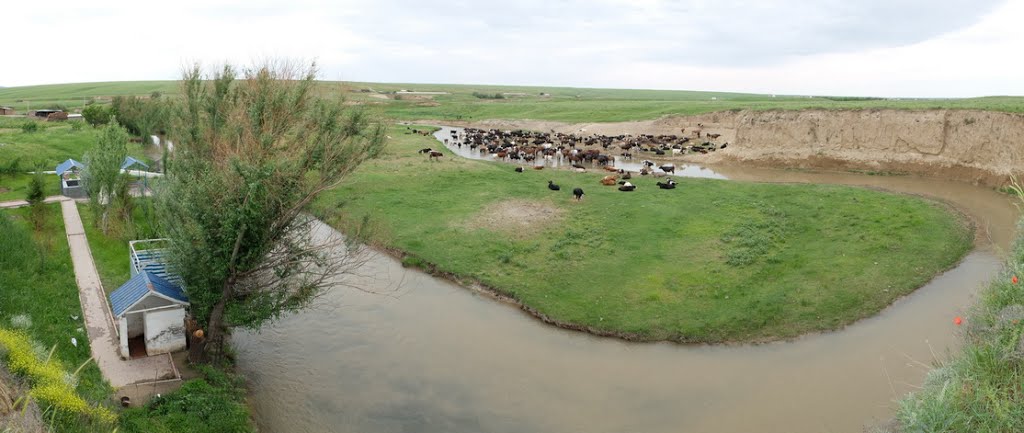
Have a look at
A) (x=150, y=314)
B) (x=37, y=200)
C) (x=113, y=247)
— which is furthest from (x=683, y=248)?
(x=37, y=200)

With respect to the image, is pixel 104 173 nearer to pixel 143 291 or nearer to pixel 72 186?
pixel 72 186

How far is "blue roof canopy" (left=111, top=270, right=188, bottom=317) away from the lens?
13.6 metres

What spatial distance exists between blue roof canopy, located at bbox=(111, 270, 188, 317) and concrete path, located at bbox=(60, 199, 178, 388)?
998 millimetres

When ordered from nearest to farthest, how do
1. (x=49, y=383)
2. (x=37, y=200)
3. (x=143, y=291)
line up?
(x=49, y=383) < (x=143, y=291) < (x=37, y=200)

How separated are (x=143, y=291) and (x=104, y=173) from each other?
1188 centimetres

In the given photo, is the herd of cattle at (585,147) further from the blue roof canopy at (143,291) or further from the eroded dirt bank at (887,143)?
the blue roof canopy at (143,291)

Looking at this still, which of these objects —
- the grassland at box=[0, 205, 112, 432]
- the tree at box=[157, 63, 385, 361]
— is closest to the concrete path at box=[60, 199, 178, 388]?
the grassland at box=[0, 205, 112, 432]

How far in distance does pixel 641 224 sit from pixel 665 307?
7.94m

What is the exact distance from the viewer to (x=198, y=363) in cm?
1369

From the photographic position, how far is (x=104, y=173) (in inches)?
887

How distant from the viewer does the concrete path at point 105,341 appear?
12891mm

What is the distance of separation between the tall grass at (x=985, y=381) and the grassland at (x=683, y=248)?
7784 mm

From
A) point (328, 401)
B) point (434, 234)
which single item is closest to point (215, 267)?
point (328, 401)

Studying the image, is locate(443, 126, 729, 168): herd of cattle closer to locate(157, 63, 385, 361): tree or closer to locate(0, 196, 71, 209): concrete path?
locate(0, 196, 71, 209): concrete path
